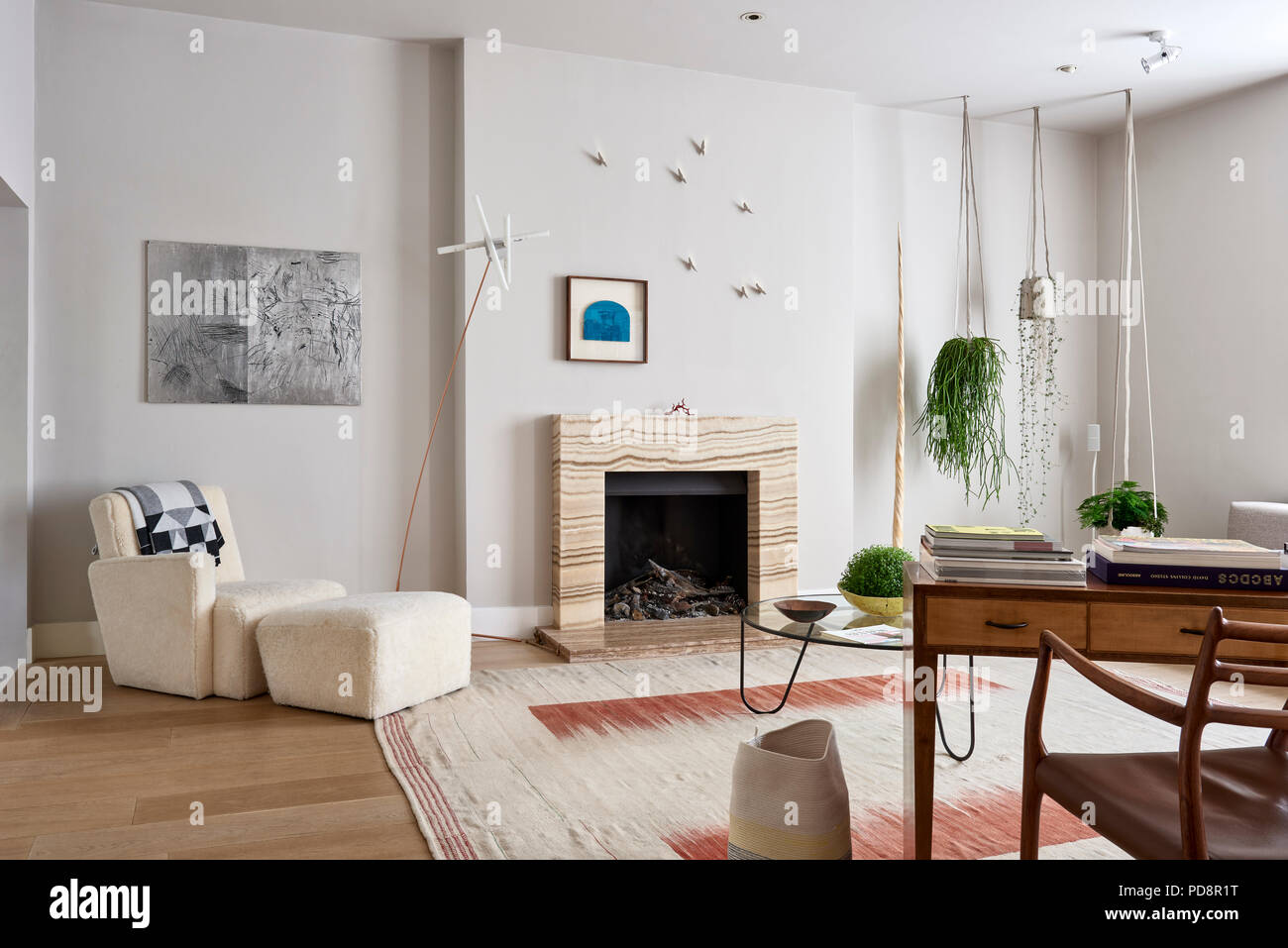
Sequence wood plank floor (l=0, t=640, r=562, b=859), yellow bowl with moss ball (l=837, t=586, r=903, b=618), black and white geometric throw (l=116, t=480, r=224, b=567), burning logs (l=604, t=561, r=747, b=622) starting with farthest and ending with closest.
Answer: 1. burning logs (l=604, t=561, r=747, b=622)
2. black and white geometric throw (l=116, t=480, r=224, b=567)
3. yellow bowl with moss ball (l=837, t=586, r=903, b=618)
4. wood plank floor (l=0, t=640, r=562, b=859)

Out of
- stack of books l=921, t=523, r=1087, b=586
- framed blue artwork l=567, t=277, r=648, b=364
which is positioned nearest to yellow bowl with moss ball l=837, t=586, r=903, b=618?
stack of books l=921, t=523, r=1087, b=586

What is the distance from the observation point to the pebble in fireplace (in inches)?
191

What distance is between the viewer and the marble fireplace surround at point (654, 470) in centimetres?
458

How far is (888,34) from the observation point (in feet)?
14.7

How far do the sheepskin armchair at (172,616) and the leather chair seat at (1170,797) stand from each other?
9.40 ft

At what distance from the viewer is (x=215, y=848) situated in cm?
215

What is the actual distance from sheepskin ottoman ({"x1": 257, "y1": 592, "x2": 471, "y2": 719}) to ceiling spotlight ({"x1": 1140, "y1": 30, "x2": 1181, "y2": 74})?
14.2ft

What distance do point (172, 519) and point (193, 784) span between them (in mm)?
1436

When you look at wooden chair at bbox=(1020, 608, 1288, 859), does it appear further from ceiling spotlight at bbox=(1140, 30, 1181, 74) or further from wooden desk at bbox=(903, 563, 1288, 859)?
ceiling spotlight at bbox=(1140, 30, 1181, 74)

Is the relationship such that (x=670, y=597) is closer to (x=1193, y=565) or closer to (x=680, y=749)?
(x=680, y=749)

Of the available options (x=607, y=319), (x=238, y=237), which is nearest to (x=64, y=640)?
(x=238, y=237)

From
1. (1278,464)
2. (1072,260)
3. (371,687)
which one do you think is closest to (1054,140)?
(1072,260)

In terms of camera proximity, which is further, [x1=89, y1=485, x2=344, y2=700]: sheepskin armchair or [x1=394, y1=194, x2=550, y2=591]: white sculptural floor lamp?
[x1=394, y1=194, x2=550, y2=591]: white sculptural floor lamp
